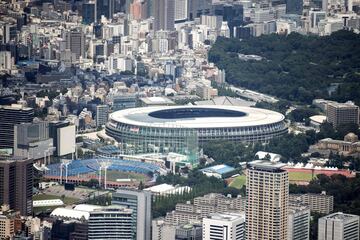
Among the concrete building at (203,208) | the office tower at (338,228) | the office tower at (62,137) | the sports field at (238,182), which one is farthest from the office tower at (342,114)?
the office tower at (338,228)

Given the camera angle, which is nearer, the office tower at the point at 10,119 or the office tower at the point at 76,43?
the office tower at the point at 10,119

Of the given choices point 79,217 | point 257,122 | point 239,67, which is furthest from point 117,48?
point 79,217

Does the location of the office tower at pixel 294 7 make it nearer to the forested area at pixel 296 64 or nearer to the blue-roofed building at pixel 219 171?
the forested area at pixel 296 64

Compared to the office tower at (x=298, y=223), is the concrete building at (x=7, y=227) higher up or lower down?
lower down

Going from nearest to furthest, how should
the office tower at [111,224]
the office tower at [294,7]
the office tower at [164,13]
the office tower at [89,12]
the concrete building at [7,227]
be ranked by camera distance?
the office tower at [111,224], the concrete building at [7,227], the office tower at [89,12], the office tower at [164,13], the office tower at [294,7]

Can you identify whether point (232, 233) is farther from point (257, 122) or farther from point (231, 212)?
point (257, 122)

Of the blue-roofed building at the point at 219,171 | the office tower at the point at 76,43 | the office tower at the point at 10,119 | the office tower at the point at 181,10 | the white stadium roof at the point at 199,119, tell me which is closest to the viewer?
the blue-roofed building at the point at 219,171

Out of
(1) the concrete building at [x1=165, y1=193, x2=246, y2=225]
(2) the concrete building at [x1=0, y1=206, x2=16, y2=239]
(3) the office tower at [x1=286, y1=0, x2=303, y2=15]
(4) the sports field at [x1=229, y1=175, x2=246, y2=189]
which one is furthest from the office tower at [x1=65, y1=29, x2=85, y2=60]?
(2) the concrete building at [x1=0, y1=206, x2=16, y2=239]

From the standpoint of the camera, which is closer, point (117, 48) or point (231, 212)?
point (231, 212)
